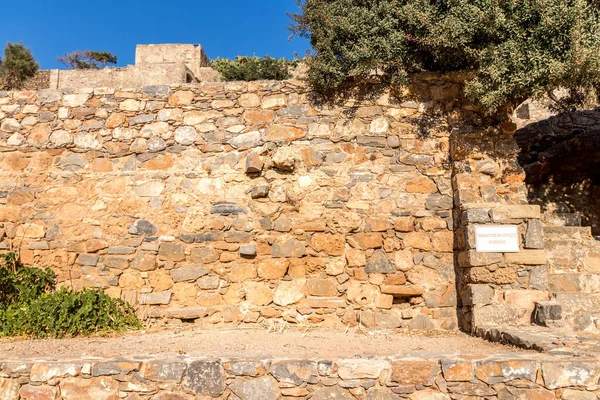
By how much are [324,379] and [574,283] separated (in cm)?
286

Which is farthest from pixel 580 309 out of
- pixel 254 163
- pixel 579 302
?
pixel 254 163

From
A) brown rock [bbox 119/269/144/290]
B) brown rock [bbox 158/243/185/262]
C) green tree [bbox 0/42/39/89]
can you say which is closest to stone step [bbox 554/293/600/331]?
brown rock [bbox 158/243/185/262]

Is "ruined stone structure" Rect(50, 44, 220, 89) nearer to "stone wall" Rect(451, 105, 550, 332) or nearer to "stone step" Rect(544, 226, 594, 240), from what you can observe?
"stone wall" Rect(451, 105, 550, 332)

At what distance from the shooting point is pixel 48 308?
470cm

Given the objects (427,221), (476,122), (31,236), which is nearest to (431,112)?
(476,122)

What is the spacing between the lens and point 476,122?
5.21m

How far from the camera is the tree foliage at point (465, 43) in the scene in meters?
4.62

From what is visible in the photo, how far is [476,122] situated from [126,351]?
4060 mm

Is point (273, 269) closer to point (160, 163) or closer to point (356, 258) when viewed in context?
point (356, 258)

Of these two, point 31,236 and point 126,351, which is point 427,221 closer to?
point 126,351

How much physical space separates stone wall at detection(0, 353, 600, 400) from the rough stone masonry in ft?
5.33

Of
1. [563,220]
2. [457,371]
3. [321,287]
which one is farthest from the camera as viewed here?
[563,220]

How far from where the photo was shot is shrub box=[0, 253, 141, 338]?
15.0 feet

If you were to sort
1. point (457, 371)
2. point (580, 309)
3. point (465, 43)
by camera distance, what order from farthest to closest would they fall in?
point (465, 43), point (580, 309), point (457, 371)
